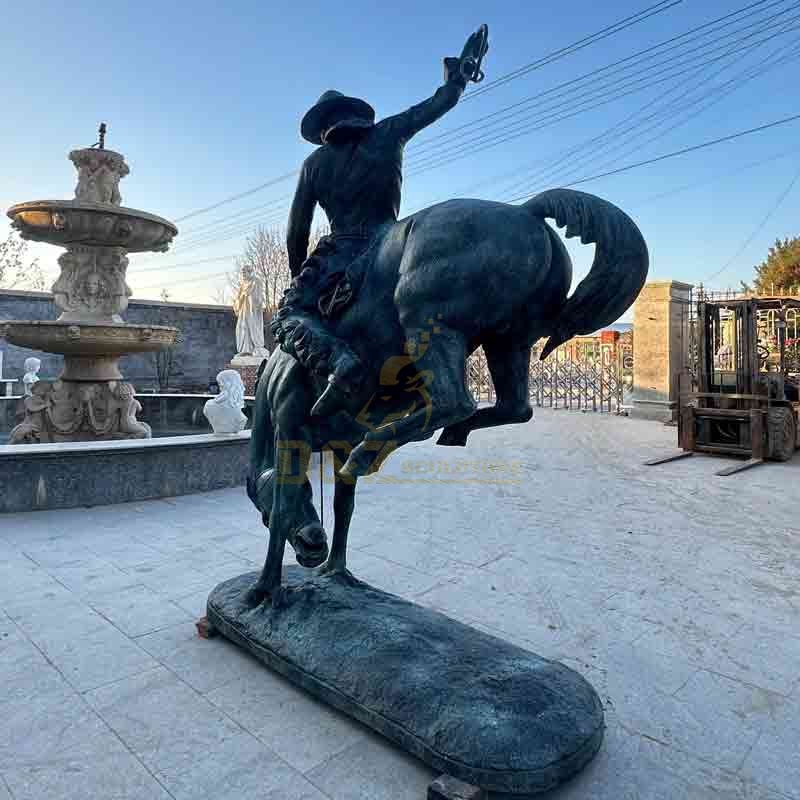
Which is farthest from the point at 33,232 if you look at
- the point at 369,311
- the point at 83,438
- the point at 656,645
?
the point at 656,645

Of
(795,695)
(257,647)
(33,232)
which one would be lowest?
→ (795,695)

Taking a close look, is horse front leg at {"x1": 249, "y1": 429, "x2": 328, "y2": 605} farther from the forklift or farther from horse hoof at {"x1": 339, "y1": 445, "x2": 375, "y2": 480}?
the forklift

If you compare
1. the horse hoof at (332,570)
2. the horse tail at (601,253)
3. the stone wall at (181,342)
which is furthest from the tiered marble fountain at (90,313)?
the stone wall at (181,342)

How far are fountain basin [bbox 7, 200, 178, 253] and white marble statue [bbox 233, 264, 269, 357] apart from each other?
1019 cm

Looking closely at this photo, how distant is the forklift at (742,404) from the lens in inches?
340

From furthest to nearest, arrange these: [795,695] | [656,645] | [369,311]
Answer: [656,645] → [795,695] → [369,311]

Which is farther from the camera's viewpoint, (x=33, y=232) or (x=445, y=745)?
(x=33, y=232)

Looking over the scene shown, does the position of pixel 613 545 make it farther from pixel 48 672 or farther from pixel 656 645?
pixel 48 672

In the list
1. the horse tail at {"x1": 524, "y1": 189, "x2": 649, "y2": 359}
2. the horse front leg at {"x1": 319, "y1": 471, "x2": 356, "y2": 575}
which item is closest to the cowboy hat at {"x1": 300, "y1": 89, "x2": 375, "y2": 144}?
the horse tail at {"x1": 524, "y1": 189, "x2": 649, "y2": 359}

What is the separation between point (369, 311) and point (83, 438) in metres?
6.32

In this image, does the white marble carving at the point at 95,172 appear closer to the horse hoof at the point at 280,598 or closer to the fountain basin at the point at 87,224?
the fountain basin at the point at 87,224

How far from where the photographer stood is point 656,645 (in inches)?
113

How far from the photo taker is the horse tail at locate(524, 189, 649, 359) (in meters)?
1.78

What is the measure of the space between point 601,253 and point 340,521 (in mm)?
1786
